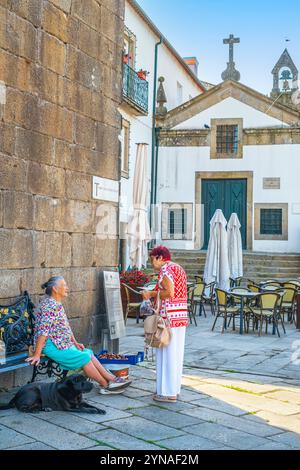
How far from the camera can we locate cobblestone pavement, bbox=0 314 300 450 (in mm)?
4691

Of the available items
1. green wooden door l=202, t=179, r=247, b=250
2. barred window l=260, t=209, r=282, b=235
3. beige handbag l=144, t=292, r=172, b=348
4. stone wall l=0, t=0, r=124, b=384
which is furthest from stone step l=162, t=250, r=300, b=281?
beige handbag l=144, t=292, r=172, b=348

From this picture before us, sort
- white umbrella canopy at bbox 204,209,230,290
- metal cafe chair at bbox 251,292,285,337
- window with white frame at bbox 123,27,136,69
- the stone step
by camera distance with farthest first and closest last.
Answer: window with white frame at bbox 123,27,136,69 → the stone step → white umbrella canopy at bbox 204,209,230,290 → metal cafe chair at bbox 251,292,285,337

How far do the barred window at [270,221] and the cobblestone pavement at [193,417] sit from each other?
14.1m

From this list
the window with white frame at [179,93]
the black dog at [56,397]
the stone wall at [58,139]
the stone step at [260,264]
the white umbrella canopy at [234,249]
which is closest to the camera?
the black dog at [56,397]

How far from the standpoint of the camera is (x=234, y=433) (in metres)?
5.02

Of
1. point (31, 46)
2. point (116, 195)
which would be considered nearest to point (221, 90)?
point (116, 195)

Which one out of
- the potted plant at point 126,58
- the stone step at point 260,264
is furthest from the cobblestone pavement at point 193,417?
the potted plant at point 126,58

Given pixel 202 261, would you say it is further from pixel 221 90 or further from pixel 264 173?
pixel 221 90

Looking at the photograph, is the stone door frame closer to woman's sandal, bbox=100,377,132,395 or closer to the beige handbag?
woman's sandal, bbox=100,377,132,395

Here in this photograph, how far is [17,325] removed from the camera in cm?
632

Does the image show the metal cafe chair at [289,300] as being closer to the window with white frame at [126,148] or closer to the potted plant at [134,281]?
the potted plant at [134,281]

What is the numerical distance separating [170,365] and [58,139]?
9.39 feet

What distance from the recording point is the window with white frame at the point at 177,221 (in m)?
22.8

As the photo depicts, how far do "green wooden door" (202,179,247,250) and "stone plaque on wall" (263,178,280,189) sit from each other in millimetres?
742
